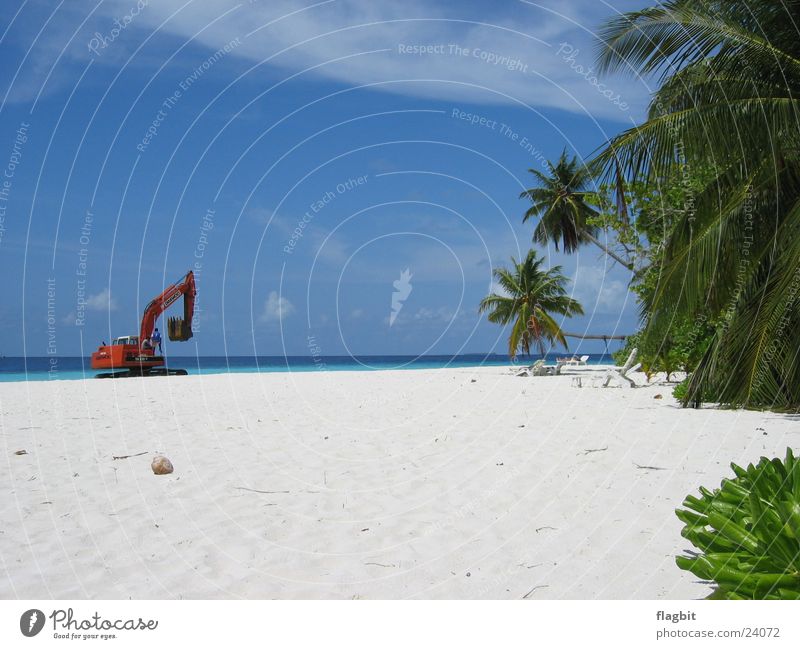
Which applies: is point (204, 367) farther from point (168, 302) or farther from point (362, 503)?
point (362, 503)

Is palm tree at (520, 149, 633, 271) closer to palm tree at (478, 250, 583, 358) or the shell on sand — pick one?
palm tree at (478, 250, 583, 358)

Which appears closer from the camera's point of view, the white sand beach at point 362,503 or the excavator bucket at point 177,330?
the white sand beach at point 362,503

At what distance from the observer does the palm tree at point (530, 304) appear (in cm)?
3919

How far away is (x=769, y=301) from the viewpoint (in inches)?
286

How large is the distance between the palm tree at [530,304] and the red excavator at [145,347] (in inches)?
731

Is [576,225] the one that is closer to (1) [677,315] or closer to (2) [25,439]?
(1) [677,315]

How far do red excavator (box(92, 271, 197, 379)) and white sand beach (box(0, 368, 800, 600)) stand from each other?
1879 cm

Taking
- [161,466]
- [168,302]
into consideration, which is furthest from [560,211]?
[161,466]

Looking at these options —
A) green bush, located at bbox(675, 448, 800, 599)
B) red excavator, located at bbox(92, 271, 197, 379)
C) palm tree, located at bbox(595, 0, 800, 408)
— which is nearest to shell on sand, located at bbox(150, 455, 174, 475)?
green bush, located at bbox(675, 448, 800, 599)

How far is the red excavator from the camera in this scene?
A: 96.3 feet

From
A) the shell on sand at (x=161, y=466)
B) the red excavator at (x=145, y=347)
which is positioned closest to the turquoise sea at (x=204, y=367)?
the red excavator at (x=145, y=347)

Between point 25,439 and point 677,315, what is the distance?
9.31 m

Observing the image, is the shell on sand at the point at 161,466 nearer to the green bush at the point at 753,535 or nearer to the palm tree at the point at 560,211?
the green bush at the point at 753,535

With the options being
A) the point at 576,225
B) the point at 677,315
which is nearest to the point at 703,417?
the point at 677,315
